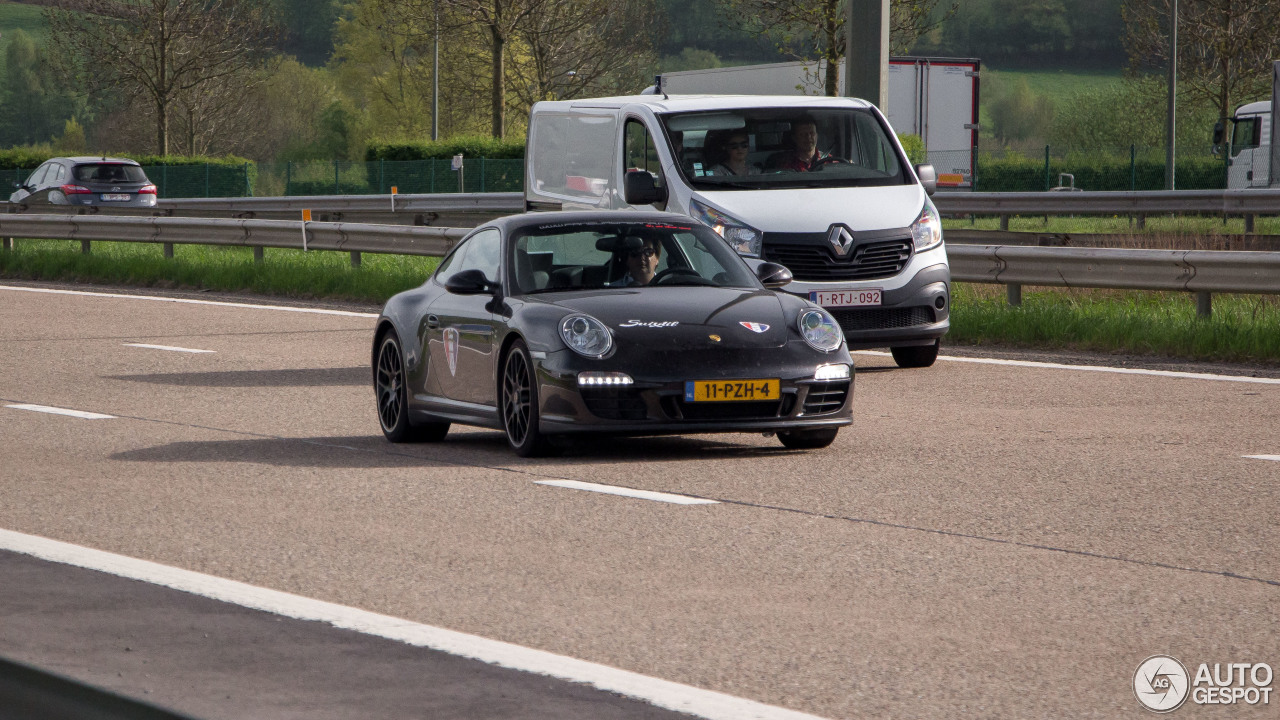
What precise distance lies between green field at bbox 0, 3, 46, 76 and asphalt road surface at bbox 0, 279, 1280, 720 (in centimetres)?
16772

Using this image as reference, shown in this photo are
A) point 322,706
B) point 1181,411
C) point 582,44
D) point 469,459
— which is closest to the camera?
point 322,706

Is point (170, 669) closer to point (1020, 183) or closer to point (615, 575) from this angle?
point (615, 575)

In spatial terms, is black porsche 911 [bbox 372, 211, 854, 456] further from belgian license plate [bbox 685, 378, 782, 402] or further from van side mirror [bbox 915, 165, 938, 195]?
van side mirror [bbox 915, 165, 938, 195]

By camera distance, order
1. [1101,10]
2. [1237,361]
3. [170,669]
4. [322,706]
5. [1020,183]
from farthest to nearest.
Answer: [1101,10], [1020,183], [1237,361], [170,669], [322,706]

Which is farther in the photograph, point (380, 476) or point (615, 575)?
point (380, 476)

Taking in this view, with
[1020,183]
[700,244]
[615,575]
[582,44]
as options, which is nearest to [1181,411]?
[700,244]

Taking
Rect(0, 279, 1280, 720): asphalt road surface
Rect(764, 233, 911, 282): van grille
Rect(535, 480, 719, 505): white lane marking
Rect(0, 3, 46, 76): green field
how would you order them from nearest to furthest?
Rect(0, 279, 1280, 720): asphalt road surface
Rect(535, 480, 719, 505): white lane marking
Rect(764, 233, 911, 282): van grille
Rect(0, 3, 46, 76): green field

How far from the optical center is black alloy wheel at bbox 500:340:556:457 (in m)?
9.27

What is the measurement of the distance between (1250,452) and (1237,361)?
5094 mm

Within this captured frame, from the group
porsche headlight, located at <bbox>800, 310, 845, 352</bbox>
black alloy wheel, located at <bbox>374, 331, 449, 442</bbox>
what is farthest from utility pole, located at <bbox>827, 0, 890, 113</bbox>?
porsche headlight, located at <bbox>800, 310, 845, 352</bbox>

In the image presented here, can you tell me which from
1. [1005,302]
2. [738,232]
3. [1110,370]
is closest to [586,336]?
[738,232]

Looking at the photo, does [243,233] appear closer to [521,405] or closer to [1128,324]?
[1128,324]

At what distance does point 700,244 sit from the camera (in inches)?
410

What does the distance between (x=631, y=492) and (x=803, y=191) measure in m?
6.16
